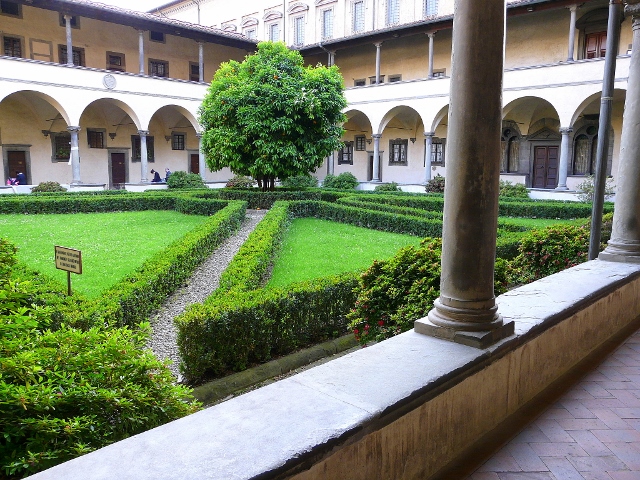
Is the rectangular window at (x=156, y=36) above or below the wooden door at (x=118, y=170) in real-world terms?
above

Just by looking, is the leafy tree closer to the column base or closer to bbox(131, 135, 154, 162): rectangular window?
bbox(131, 135, 154, 162): rectangular window

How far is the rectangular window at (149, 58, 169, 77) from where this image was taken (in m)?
28.0

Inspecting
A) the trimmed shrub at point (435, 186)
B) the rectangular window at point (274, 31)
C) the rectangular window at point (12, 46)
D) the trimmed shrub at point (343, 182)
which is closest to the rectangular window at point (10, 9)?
the rectangular window at point (12, 46)

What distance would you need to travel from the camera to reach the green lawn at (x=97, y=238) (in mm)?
8555

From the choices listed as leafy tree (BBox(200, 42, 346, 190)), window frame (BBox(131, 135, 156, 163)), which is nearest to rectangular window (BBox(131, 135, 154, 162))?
window frame (BBox(131, 135, 156, 163))

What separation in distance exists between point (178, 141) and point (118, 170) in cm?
390

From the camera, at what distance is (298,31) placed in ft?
104

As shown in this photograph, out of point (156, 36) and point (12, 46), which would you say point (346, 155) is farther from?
point (12, 46)

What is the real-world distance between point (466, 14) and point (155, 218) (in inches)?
579

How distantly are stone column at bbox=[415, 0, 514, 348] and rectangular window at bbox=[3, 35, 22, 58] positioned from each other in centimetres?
2588

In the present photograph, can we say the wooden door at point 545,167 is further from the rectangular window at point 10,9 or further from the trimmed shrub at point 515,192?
the rectangular window at point 10,9

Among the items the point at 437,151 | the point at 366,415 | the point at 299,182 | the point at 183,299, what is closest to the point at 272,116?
the point at 299,182

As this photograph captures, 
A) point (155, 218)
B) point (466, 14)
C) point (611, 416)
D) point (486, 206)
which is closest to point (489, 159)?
point (486, 206)

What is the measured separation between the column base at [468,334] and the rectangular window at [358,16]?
94.4ft
